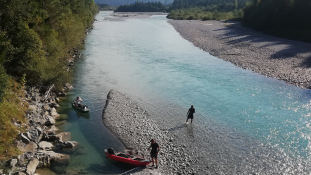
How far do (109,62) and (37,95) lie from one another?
21.3 metres

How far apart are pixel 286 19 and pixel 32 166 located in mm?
75640

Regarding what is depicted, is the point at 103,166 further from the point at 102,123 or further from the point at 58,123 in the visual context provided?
the point at 58,123

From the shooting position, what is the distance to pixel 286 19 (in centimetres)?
6925

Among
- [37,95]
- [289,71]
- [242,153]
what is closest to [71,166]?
[37,95]

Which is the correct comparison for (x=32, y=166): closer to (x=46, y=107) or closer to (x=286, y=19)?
(x=46, y=107)

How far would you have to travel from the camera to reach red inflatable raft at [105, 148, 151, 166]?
1619 centimetres

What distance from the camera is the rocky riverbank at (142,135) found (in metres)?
16.2

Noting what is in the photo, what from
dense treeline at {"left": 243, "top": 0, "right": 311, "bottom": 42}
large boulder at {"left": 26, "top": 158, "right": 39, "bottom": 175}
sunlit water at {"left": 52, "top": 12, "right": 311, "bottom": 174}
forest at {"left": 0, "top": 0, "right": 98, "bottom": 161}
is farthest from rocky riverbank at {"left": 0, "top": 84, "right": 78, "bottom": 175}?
dense treeline at {"left": 243, "top": 0, "right": 311, "bottom": 42}

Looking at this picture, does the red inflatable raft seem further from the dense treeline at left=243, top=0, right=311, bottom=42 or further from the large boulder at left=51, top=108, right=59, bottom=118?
the dense treeline at left=243, top=0, right=311, bottom=42

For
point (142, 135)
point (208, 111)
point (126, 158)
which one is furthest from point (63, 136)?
point (208, 111)

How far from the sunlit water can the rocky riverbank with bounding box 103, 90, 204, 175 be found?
830 mm

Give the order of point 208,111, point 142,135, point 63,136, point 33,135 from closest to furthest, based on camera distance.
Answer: point 33,135 < point 63,136 < point 142,135 < point 208,111

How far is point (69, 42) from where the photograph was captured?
39.8 m

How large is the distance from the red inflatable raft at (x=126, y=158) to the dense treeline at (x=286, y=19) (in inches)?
2285
